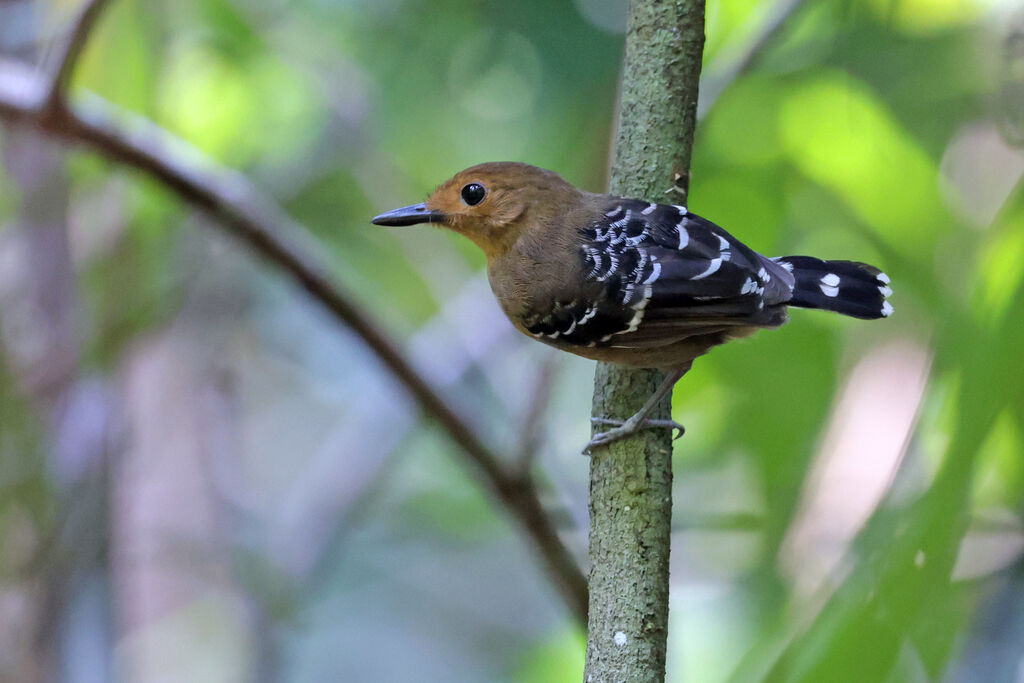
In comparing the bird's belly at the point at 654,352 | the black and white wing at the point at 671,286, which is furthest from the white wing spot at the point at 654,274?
the bird's belly at the point at 654,352

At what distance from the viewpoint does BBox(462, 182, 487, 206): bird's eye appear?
9.42ft

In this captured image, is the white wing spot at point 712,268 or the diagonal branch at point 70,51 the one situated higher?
the diagonal branch at point 70,51

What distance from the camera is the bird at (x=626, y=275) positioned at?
2498mm

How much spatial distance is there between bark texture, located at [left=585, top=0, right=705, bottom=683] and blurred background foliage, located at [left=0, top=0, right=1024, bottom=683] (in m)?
0.35

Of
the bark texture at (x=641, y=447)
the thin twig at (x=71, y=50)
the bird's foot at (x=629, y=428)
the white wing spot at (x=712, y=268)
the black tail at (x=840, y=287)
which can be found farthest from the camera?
the thin twig at (x=71, y=50)

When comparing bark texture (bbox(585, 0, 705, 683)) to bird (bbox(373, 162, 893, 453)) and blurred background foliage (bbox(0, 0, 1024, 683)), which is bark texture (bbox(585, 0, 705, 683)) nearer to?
bird (bbox(373, 162, 893, 453))

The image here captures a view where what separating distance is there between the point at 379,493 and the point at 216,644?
1429 millimetres

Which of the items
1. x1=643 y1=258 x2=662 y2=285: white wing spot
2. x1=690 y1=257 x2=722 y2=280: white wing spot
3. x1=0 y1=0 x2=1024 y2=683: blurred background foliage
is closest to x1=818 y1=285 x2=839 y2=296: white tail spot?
x1=0 y1=0 x2=1024 y2=683: blurred background foliage

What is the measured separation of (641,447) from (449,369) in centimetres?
238

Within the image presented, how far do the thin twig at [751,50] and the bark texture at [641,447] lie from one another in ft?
2.70

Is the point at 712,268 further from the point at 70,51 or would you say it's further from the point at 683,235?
the point at 70,51

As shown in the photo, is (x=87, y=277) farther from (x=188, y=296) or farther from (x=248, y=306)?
(x=248, y=306)

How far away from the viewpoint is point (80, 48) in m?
3.21

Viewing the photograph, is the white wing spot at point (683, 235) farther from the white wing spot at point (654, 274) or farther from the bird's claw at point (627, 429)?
the bird's claw at point (627, 429)
